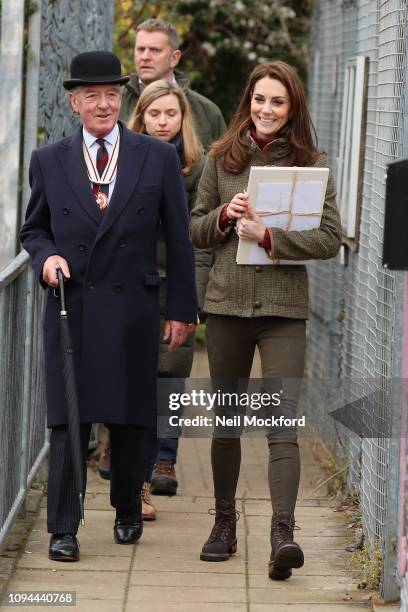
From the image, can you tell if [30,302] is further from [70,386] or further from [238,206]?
[238,206]

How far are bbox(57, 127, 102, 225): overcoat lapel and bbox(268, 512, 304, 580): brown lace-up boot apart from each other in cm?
137

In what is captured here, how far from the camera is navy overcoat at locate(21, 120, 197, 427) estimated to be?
570 cm

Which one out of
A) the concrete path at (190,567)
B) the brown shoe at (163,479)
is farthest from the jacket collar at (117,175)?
the brown shoe at (163,479)

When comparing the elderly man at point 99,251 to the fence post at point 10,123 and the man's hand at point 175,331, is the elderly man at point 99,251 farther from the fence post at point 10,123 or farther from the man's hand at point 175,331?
the fence post at point 10,123

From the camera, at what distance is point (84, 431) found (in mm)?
5891

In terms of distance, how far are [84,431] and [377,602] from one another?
4.63 feet

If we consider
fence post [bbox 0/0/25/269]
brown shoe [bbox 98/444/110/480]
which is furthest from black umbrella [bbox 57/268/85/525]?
brown shoe [bbox 98/444/110/480]

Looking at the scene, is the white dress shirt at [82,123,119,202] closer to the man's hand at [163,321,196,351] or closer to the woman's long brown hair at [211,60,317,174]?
the woman's long brown hair at [211,60,317,174]

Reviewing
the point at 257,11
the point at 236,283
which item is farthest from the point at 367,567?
the point at 257,11

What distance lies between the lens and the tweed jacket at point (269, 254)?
546cm

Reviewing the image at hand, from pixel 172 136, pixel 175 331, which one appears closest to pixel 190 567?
pixel 175 331

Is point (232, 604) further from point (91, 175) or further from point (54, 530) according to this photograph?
point (91, 175)

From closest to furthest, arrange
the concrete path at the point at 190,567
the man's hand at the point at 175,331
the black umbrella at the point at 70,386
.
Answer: the concrete path at the point at 190,567 → the black umbrella at the point at 70,386 → the man's hand at the point at 175,331

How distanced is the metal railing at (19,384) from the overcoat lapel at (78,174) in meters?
0.38
